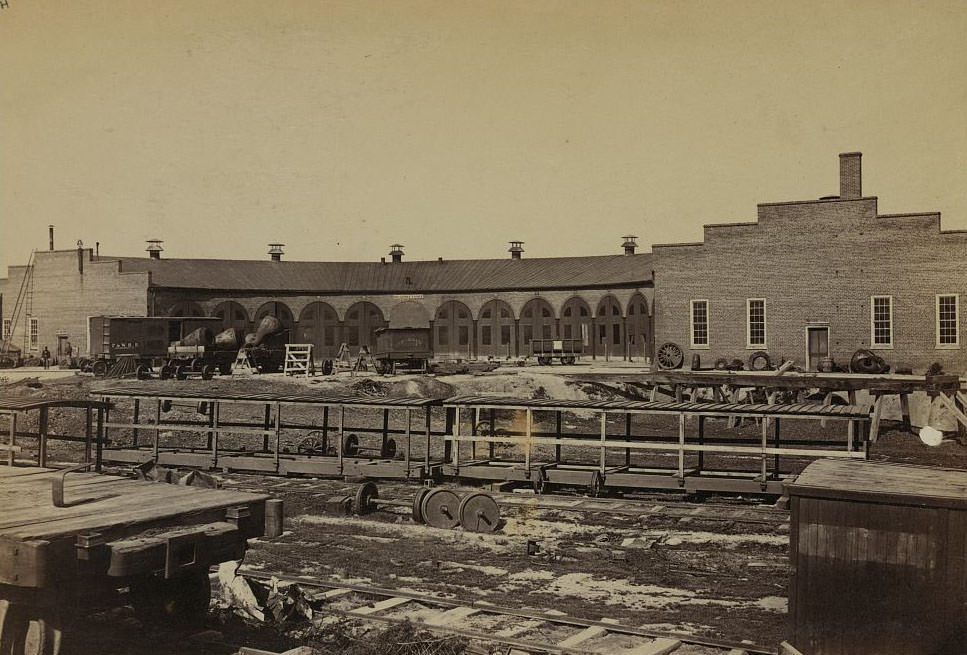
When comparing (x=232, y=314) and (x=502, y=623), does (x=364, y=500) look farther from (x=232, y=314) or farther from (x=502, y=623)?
(x=232, y=314)

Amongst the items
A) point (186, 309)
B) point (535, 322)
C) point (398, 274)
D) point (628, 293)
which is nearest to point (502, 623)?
point (628, 293)

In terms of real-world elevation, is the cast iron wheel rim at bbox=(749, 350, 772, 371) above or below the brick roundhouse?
below

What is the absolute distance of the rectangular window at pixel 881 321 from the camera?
113ft

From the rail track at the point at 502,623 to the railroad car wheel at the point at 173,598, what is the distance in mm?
2185

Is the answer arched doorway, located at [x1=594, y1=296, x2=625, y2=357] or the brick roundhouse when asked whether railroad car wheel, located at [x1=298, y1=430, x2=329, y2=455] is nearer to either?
the brick roundhouse

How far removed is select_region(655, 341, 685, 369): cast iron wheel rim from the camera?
37656 mm

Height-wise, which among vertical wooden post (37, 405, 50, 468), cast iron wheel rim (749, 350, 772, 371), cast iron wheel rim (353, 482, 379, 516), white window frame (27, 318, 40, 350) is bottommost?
cast iron wheel rim (353, 482, 379, 516)

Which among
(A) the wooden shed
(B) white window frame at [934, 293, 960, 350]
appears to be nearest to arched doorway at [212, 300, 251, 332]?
(B) white window frame at [934, 293, 960, 350]

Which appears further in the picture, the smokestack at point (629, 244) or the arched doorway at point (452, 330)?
the smokestack at point (629, 244)

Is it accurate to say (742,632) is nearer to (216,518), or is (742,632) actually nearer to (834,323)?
(216,518)

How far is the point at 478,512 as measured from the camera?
1396 centimetres

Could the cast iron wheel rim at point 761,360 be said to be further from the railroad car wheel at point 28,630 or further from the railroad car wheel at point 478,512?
the railroad car wheel at point 28,630

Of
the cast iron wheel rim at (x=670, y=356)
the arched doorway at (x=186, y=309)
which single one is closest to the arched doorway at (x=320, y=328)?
the arched doorway at (x=186, y=309)

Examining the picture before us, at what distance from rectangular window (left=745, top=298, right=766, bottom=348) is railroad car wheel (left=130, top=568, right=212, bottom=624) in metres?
32.5
